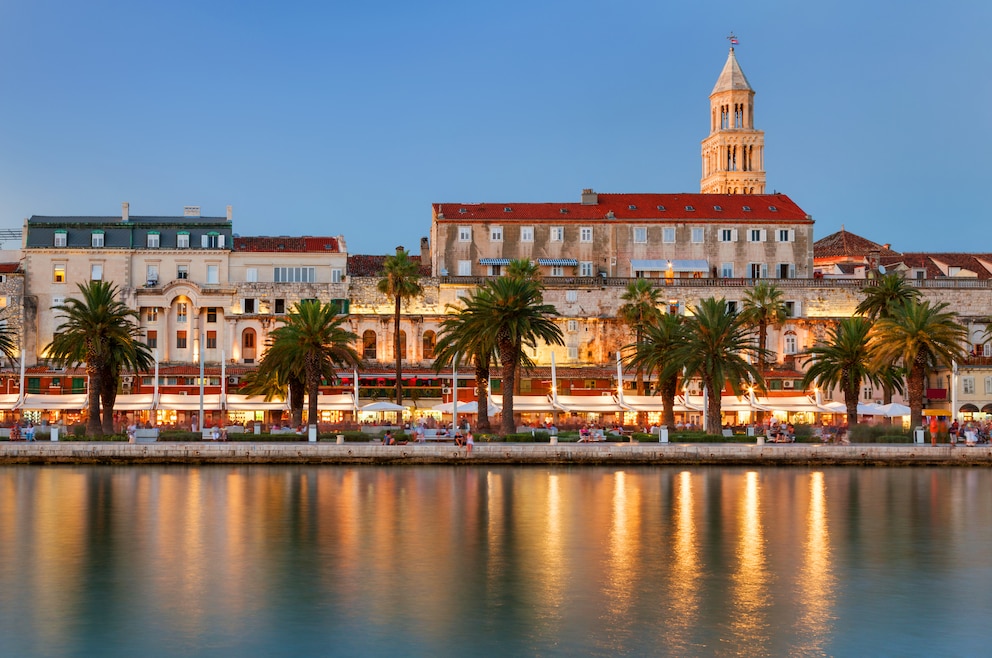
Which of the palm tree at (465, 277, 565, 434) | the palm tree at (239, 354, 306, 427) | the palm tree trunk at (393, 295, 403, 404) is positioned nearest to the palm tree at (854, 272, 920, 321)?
the palm tree at (465, 277, 565, 434)

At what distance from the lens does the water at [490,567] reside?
2644cm

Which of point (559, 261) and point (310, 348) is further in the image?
point (559, 261)

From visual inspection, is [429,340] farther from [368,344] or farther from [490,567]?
[490,567]

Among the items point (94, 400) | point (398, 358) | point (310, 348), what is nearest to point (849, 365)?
point (398, 358)

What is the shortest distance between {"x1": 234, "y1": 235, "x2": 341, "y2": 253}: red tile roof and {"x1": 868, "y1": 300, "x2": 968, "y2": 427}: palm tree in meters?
40.6

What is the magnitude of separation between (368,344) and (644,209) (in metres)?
23.1

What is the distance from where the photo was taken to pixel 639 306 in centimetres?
8319

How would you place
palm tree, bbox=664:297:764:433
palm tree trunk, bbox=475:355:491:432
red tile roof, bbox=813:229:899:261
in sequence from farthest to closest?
red tile roof, bbox=813:229:899:261 < palm tree trunk, bbox=475:355:491:432 < palm tree, bbox=664:297:764:433

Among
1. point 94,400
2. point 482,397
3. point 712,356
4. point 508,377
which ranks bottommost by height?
point 94,400

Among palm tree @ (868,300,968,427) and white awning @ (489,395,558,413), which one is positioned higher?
palm tree @ (868,300,968,427)

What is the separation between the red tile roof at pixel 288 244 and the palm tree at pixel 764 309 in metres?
29.0

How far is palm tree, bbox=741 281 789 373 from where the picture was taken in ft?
277

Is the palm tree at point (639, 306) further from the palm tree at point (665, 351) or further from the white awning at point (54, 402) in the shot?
the white awning at point (54, 402)

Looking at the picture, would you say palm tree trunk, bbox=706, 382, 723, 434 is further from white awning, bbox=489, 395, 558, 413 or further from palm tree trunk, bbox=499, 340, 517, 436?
white awning, bbox=489, 395, 558, 413
